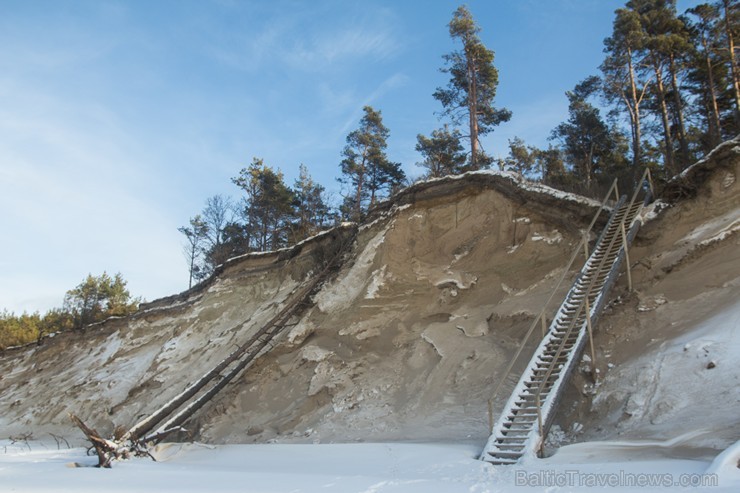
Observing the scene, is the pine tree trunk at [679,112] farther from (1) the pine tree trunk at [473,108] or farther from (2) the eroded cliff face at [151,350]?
(2) the eroded cliff face at [151,350]

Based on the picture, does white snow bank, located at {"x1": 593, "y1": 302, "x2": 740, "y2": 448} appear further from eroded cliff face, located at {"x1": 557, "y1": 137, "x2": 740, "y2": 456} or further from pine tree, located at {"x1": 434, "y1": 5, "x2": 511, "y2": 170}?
pine tree, located at {"x1": 434, "y1": 5, "x2": 511, "y2": 170}

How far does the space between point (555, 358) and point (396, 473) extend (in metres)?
3.88

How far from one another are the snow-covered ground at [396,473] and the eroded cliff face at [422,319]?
1755mm

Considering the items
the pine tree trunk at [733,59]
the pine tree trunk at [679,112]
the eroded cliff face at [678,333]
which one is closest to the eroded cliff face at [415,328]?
the eroded cliff face at [678,333]

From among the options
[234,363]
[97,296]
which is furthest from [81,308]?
[234,363]

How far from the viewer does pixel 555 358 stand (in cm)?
911

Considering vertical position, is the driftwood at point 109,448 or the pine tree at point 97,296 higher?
the pine tree at point 97,296

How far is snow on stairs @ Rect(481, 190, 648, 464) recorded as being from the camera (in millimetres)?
7871

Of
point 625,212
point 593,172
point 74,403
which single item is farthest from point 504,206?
point 74,403

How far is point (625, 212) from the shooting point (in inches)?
534

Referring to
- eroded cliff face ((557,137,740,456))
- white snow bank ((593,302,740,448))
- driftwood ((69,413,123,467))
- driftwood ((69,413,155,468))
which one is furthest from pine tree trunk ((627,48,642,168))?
driftwood ((69,413,123,467))

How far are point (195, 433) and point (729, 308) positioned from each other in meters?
13.2

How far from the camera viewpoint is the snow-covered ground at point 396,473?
5566mm

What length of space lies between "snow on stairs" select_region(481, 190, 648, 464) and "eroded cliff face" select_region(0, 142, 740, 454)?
59cm
